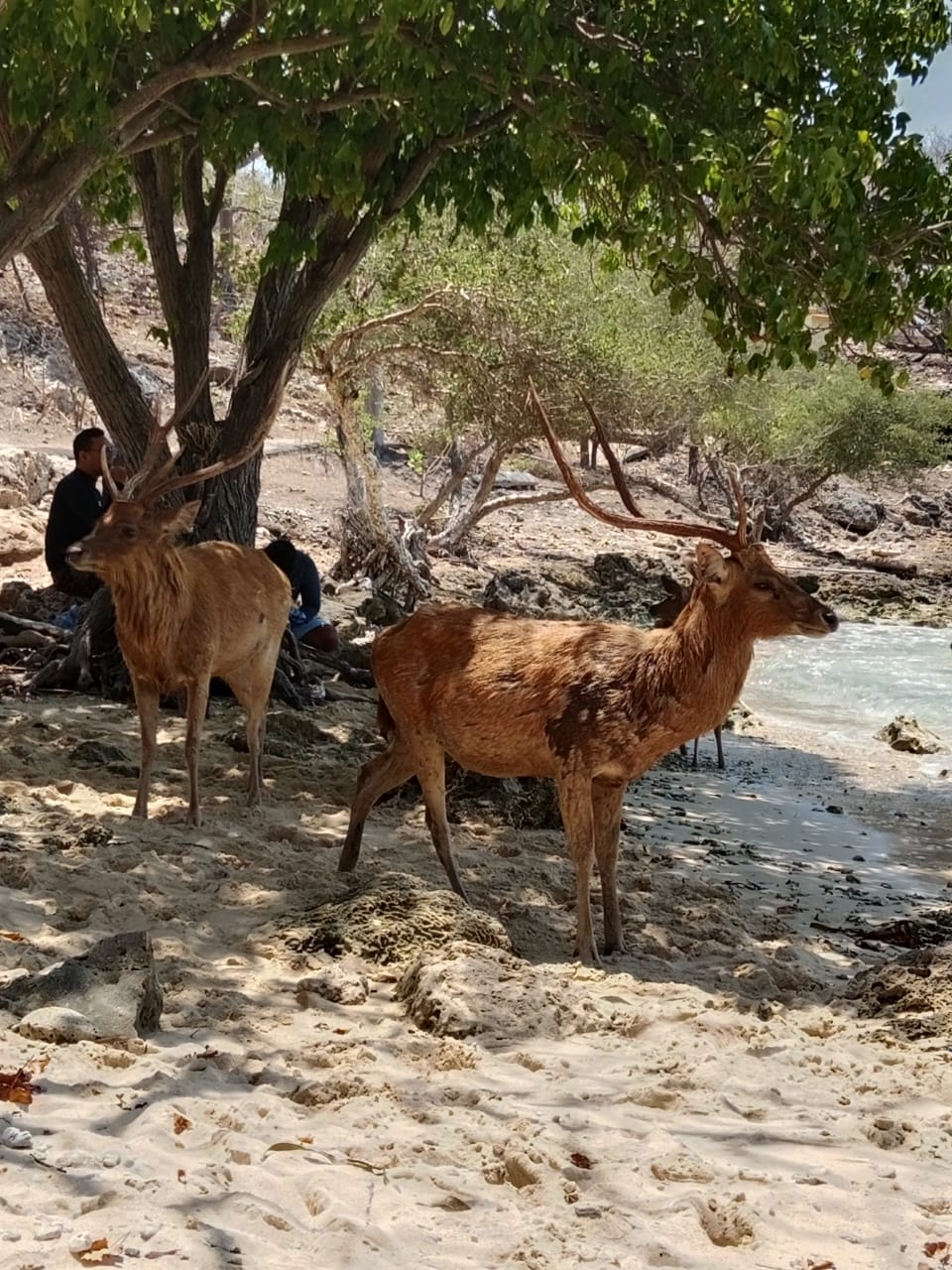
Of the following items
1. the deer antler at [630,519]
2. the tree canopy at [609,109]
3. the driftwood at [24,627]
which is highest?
the tree canopy at [609,109]

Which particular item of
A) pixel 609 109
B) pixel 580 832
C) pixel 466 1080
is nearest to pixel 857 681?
pixel 609 109

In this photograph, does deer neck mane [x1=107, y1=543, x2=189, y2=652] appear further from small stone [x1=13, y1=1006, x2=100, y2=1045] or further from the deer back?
small stone [x1=13, y1=1006, x2=100, y2=1045]

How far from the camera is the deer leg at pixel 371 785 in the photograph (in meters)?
7.13

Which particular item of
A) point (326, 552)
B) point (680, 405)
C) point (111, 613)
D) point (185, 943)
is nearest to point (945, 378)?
point (680, 405)

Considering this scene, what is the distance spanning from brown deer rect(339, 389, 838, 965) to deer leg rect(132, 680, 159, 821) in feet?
4.98

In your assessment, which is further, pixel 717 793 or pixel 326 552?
pixel 326 552

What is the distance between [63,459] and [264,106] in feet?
53.9

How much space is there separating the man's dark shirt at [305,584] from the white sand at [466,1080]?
12.7 feet

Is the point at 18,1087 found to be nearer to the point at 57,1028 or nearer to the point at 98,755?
the point at 57,1028

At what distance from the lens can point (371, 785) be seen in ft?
23.7

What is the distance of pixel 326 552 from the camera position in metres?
22.7

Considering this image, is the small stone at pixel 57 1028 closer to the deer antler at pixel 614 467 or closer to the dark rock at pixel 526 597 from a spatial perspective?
the deer antler at pixel 614 467

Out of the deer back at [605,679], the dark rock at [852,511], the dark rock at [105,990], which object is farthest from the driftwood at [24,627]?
the dark rock at [852,511]

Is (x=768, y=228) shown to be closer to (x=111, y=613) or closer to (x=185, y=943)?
(x=185, y=943)
